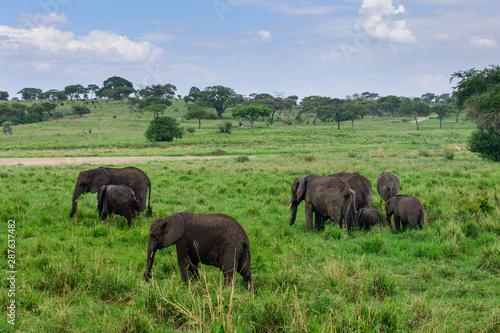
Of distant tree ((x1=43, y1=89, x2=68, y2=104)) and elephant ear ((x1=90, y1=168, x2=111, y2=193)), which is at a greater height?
distant tree ((x1=43, y1=89, x2=68, y2=104))

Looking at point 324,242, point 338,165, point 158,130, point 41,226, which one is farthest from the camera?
point 158,130

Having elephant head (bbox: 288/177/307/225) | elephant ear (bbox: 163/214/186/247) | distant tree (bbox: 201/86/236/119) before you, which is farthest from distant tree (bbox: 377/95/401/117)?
elephant ear (bbox: 163/214/186/247)

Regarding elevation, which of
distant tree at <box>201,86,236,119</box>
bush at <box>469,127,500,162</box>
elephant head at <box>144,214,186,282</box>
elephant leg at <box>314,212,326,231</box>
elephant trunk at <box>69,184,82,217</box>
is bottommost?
elephant leg at <box>314,212,326,231</box>

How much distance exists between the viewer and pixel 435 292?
569cm

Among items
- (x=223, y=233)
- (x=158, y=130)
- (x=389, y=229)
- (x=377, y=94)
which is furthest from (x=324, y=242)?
(x=377, y=94)

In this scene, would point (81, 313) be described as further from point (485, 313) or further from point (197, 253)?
point (485, 313)

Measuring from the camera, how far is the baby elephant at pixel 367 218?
32.5 ft

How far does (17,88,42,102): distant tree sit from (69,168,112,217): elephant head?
120240 mm

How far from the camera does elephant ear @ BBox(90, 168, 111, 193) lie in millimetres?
10395

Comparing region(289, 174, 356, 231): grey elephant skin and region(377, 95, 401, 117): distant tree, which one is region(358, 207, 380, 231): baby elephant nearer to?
region(289, 174, 356, 231): grey elephant skin

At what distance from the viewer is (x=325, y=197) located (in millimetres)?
9523

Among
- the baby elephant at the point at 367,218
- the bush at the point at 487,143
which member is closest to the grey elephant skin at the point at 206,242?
the baby elephant at the point at 367,218

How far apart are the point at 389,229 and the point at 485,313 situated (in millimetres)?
4777

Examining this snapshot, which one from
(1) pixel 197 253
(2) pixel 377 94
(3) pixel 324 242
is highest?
(2) pixel 377 94
